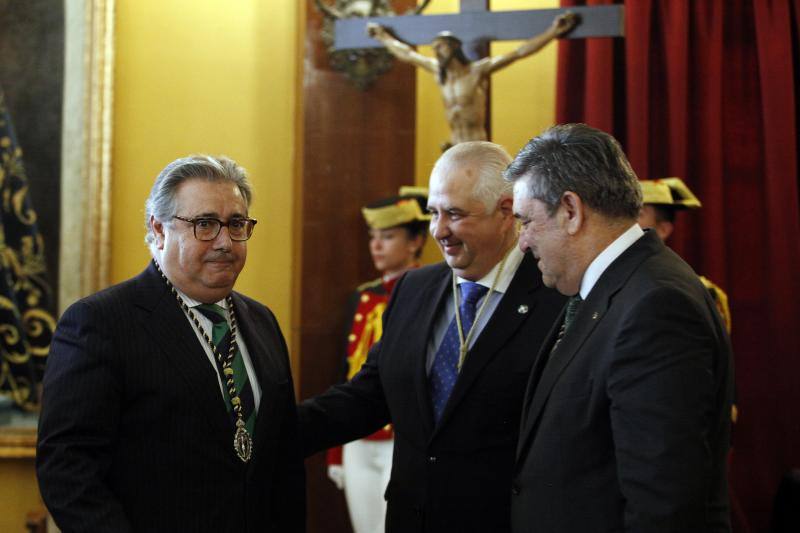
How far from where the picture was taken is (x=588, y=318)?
1.85m

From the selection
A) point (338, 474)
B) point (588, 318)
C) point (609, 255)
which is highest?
point (609, 255)

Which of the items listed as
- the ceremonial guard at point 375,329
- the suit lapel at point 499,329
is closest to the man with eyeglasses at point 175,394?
the suit lapel at point 499,329

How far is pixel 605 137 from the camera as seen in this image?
74.0 inches

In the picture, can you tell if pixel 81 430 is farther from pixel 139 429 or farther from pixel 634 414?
pixel 634 414

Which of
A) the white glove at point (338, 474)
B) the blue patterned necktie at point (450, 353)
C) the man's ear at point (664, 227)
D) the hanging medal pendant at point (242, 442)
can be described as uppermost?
the man's ear at point (664, 227)

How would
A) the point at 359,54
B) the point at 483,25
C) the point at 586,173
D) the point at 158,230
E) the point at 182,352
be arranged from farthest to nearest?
the point at 359,54, the point at 483,25, the point at 158,230, the point at 182,352, the point at 586,173

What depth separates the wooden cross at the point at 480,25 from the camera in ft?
12.6

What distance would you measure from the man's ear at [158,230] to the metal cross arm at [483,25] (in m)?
2.18

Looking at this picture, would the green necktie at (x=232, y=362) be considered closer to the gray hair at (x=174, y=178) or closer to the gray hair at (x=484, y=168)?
the gray hair at (x=174, y=178)

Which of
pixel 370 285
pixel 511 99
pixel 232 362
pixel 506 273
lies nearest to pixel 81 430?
pixel 232 362

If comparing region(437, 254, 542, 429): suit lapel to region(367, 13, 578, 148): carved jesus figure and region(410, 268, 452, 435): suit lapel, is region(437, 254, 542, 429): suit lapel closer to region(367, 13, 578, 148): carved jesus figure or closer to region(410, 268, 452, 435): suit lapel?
region(410, 268, 452, 435): suit lapel

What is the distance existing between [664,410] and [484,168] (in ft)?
3.05

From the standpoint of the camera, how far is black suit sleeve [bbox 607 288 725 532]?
1.59m

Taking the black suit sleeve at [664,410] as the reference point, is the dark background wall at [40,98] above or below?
above
